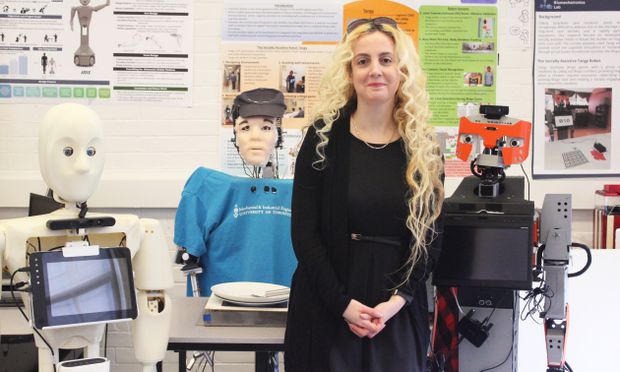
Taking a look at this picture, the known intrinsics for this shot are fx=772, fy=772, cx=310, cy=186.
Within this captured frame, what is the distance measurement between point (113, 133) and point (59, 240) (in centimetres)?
208

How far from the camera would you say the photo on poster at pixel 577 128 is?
407cm

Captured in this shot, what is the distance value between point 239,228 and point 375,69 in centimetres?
106

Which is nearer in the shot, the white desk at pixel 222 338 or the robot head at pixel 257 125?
the white desk at pixel 222 338

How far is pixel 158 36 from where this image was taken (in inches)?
157

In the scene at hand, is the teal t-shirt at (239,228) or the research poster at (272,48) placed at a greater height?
the research poster at (272,48)

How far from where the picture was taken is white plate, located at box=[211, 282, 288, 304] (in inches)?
92.5

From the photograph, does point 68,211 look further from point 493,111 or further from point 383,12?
point 383,12

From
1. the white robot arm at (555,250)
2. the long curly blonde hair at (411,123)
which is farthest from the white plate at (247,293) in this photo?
the white robot arm at (555,250)

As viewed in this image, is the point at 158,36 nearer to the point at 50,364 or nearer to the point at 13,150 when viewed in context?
the point at 13,150

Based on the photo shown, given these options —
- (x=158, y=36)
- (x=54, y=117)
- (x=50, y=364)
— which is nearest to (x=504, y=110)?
(x=54, y=117)

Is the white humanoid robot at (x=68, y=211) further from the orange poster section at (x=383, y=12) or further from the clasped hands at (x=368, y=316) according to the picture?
the orange poster section at (x=383, y=12)

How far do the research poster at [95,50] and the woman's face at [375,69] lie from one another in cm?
202

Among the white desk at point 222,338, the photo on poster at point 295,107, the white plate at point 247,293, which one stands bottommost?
the white desk at point 222,338

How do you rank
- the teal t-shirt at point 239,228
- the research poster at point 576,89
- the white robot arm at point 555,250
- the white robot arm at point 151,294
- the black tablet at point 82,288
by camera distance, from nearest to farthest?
the black tablet at point 82,288 → the white robot arm at point 151,294 → the white robot arm at point 555,250 → the teal t-shirt at point 239,228 → the research poster at point 576,89
